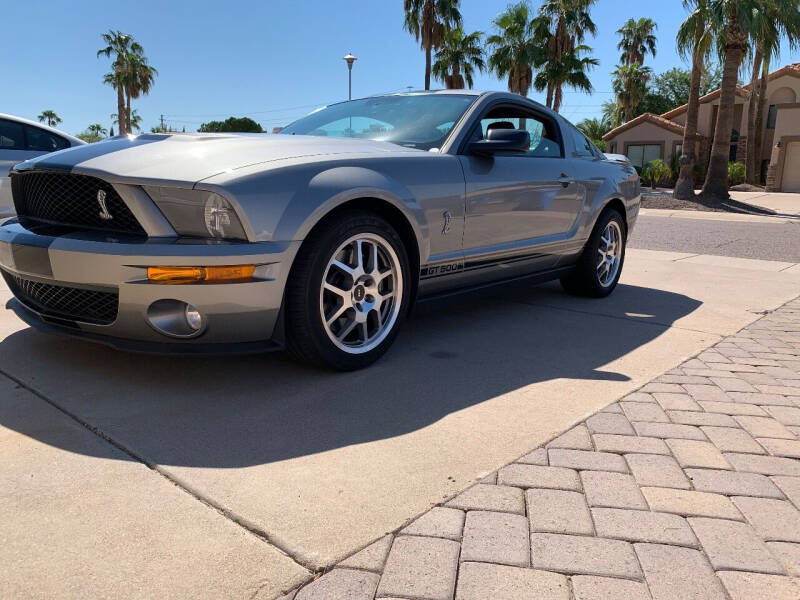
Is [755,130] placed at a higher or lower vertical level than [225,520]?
higher

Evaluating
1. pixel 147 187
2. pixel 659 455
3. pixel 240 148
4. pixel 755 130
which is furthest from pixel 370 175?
pixel 755 130

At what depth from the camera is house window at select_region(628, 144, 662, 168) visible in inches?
1462

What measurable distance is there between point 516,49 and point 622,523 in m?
31.0

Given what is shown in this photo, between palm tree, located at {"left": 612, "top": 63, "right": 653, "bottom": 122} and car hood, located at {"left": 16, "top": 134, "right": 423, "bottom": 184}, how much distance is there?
44.4m

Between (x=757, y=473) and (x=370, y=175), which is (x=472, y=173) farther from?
(x=757, y=473)

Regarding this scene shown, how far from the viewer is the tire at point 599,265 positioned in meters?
5.37

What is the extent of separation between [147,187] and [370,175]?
101cm

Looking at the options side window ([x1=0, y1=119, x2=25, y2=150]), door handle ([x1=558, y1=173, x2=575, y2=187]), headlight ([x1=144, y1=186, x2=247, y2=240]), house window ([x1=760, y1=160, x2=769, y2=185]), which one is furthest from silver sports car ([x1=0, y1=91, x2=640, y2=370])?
house window ([x1=760, y1=160, x2=769, y2=185])

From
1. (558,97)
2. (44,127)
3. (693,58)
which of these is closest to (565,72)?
(558,97)

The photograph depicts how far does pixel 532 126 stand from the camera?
16.1ft

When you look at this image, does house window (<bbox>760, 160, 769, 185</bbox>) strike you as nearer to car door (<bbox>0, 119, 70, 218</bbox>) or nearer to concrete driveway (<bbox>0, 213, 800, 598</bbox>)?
concrete driveway (<bbox>0, 213, 800, 598</bbox>)

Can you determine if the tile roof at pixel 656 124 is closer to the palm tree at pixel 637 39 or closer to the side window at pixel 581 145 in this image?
the palm tree at pixel 637 39

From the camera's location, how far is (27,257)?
3.08m

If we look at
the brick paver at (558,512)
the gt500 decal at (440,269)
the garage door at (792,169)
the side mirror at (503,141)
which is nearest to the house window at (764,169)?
the garage door at (792,169)
